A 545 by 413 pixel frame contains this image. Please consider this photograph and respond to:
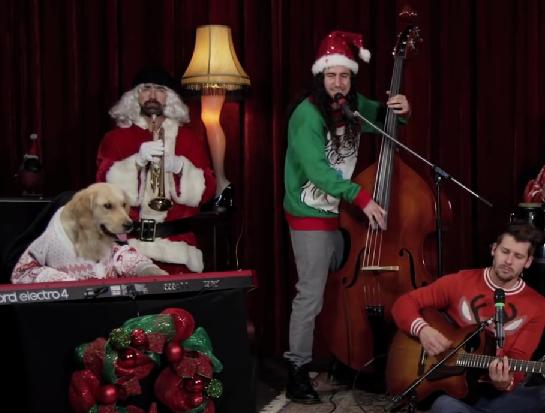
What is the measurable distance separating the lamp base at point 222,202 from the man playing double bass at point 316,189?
1.58 feet

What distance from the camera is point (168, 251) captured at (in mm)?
3531

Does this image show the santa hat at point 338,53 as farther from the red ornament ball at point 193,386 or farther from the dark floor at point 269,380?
the red ornament ball at point 193,386

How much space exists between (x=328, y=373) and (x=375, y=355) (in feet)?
1.74

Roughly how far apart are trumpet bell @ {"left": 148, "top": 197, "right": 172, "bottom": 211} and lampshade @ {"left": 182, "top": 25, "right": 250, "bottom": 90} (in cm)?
75

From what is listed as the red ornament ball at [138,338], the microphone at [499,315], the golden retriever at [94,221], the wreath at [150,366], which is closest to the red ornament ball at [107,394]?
the wreath at [150,366]

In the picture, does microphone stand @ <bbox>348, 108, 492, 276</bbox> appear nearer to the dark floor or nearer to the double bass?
the double bass

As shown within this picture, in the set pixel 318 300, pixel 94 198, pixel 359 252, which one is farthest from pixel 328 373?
pixel 94 198

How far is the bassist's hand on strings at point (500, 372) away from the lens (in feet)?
8.65

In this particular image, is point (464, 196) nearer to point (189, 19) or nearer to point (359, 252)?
point (359, 252)

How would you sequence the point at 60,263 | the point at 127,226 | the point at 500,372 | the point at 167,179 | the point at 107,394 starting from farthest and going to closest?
the point at 167,179 → the point at 500,372 → the point at 127,226 → the point at 60,263 → the point at 107,394

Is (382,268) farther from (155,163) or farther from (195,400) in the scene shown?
(195,400)

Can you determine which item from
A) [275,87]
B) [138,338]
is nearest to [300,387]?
[275,87]

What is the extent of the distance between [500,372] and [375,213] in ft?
2.52

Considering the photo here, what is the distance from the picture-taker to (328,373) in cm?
381
